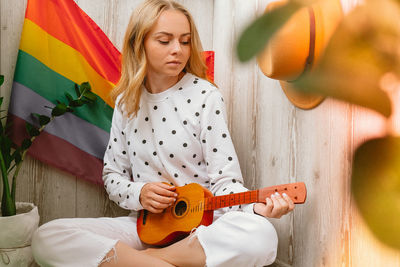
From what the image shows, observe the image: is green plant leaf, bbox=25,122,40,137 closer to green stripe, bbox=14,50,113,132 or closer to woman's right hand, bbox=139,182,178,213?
green stripe, bbox=14,50,113,132

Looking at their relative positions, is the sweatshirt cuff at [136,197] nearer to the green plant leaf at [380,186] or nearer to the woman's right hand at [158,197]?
the woman's right hand at [158,197]

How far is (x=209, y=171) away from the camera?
1330mm

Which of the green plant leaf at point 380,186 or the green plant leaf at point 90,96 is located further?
the green plant leaf at point 90,96

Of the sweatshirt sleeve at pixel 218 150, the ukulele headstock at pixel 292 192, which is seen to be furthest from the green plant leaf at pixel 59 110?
the ukulele headstock at pixel 292 192

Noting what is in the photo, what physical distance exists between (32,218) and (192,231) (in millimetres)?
601

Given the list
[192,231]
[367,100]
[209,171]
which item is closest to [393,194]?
[367,100]

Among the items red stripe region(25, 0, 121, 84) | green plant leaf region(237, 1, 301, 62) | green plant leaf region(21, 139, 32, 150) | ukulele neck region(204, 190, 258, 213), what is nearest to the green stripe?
red stripe region(25, 0, 121, 84)

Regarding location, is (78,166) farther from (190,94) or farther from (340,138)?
(340,138)

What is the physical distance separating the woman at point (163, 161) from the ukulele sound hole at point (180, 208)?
30mm

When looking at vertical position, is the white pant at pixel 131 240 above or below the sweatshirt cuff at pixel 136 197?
below

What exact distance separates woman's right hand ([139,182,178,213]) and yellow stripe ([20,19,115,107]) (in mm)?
594

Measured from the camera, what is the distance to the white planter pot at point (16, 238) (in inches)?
50.2

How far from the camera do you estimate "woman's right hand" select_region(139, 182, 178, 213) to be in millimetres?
1203

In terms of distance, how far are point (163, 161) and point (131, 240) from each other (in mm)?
292
